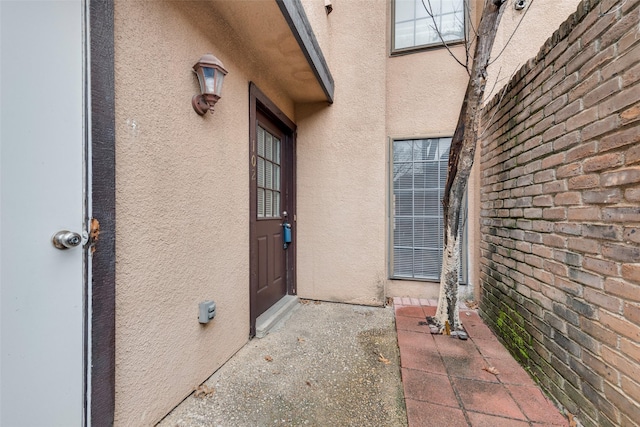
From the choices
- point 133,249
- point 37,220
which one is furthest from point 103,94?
point 133,249

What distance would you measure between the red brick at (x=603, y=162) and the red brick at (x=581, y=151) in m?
0.04

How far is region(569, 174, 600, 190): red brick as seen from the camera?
1380mm

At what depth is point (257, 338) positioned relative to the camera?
2.50 meters

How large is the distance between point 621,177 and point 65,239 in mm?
2417

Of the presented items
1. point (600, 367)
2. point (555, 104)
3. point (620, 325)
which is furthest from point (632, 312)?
point (555, 104)

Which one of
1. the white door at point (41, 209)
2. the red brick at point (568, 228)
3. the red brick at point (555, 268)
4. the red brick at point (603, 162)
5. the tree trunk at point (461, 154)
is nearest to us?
the white door at point (41, 209)

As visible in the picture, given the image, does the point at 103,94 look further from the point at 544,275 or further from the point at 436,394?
the point at 544,275

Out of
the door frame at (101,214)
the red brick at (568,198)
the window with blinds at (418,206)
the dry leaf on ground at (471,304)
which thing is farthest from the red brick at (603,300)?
the door frame at (101,214)

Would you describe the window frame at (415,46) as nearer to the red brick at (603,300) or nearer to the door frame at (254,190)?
the door frame at (254,190)

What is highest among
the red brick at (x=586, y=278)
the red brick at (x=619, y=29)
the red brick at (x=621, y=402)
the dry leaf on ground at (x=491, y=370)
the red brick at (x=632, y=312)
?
the red brick at (x=619, y=29)

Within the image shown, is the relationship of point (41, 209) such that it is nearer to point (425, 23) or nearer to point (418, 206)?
point (418, 206)

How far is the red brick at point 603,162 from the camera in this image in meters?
1.26

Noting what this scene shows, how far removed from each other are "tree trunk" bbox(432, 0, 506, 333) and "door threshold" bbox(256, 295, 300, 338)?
1.59 metres

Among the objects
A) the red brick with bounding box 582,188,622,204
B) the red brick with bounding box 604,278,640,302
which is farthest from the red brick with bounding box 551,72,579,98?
the red brick with bounding box 604,278,640,302
